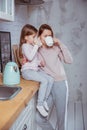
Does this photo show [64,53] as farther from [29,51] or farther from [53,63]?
[29,51]

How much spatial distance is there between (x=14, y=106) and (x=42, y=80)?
0.71 metres

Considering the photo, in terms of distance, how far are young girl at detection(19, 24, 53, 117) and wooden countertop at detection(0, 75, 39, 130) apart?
0.37ft

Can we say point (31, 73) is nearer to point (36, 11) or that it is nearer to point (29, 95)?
point (29, 95)

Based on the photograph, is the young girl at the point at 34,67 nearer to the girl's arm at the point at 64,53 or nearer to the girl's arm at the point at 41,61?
the girl's arm at the point at 41,61

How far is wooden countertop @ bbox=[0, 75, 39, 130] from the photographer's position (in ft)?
3.91

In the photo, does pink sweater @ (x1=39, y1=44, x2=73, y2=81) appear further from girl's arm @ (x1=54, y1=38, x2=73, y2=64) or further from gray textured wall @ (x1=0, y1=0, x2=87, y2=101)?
gray textured wall @ (x1=0, y1=0, x2=87, y2=101)

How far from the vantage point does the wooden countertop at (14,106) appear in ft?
3.91

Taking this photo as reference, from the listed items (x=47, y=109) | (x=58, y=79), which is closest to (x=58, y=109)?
(x=47, y=109)

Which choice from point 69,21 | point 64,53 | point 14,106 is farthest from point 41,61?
point 69,21

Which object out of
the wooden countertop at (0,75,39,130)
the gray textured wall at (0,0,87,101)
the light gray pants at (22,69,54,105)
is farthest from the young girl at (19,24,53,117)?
the gray textured wall at (0,0,87,101)

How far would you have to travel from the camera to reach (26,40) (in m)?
2.29

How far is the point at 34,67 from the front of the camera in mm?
2219

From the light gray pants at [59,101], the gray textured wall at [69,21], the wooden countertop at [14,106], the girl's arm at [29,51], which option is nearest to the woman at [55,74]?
the light gray pants at [59,101]

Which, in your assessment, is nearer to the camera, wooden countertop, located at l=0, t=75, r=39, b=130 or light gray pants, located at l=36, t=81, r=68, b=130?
wooden countertop, located at l=0, t=75, r=39, b=130
